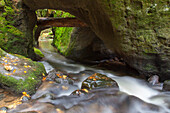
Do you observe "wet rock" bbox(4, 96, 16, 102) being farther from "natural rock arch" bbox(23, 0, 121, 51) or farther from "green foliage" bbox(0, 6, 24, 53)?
"natural rock arch" bbox(23, 0, 121, 51)

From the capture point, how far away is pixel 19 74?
307 cm

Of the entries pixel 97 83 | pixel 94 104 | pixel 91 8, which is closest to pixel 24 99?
pixel 94 104

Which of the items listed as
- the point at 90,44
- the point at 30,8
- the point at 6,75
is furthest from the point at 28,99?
the point at 90,44

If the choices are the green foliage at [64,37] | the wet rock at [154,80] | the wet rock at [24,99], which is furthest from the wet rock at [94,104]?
the green foliage at [64,37]

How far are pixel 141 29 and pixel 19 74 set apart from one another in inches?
144

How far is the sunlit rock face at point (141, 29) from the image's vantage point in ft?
10.6

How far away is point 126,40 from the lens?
12.4 ft

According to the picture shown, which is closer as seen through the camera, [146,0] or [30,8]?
[146,0]

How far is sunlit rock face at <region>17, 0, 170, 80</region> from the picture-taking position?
3.24 meters

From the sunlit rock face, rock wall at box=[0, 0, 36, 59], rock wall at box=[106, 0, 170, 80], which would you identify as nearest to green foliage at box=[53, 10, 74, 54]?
rock wall at box=[0, 0, 36, 59]

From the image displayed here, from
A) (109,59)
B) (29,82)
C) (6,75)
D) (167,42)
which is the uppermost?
(167,42)

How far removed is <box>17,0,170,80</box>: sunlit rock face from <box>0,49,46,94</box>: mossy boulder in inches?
108

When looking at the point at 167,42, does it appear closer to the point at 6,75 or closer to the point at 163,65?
the point at 163,65

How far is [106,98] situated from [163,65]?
200 centimetres
